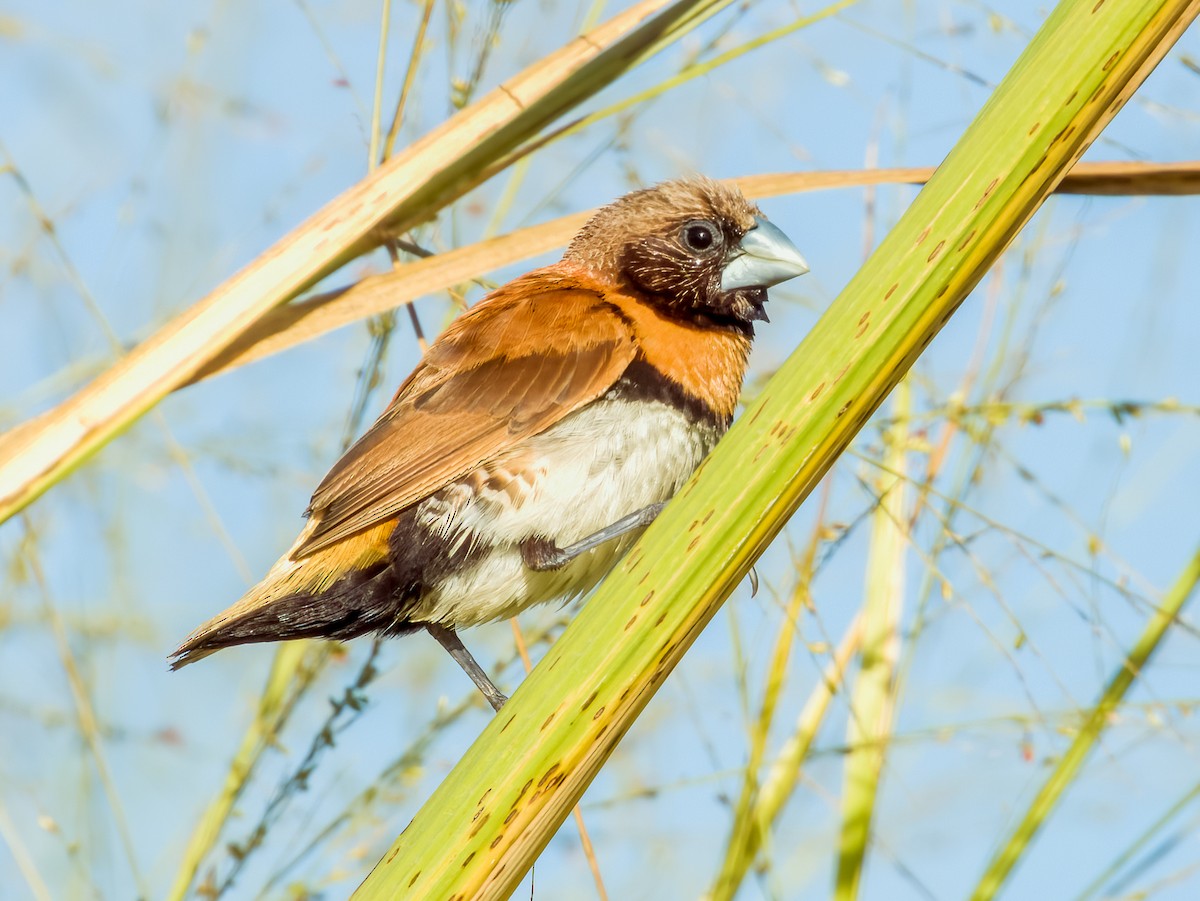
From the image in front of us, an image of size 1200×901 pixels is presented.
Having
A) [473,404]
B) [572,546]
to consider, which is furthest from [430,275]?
[572,546]

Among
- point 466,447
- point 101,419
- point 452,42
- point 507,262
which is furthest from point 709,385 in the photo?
point 101,419

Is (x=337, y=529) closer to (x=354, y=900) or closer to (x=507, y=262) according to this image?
(x=507, y=262)

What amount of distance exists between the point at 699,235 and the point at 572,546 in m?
0.75

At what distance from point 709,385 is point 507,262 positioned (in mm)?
616

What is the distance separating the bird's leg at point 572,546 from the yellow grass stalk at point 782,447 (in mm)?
1031

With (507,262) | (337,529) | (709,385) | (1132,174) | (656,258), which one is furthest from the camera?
(656,258)

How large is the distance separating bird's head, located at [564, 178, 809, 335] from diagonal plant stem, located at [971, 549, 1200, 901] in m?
0.95

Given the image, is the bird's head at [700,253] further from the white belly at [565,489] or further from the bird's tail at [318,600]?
the bird's tail at [318,600]

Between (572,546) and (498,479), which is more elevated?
(498,479)

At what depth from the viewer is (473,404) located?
220 cm

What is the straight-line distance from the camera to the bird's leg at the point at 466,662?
7.50 ft

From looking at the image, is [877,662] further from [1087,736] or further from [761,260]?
[761,260]

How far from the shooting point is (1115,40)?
1.01 metres

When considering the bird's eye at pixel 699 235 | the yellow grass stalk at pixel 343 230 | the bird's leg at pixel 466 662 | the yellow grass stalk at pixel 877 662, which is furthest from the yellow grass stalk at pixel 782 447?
the bird's eye at pixel 699 235
